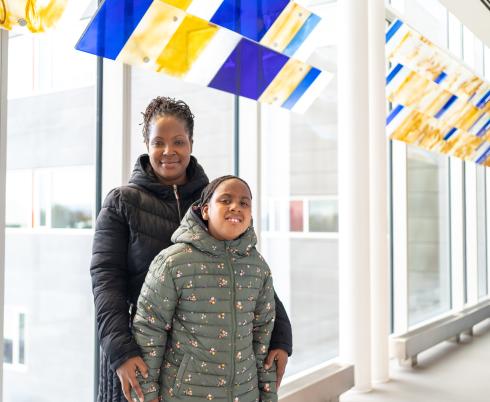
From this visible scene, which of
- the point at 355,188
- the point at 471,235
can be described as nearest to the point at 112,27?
the point at 355,188

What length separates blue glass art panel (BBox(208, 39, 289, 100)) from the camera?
3.21m

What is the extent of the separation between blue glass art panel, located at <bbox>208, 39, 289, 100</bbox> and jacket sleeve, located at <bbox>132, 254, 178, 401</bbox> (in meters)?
1.64

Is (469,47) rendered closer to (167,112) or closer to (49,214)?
(49,214)

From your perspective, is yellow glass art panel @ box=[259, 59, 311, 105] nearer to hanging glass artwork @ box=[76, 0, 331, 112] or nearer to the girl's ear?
hanging glass artwork @ box=[76, 0, 331, 112]

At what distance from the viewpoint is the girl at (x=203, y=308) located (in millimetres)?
1743

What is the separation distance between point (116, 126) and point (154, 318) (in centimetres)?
131

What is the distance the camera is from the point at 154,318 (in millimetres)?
1745

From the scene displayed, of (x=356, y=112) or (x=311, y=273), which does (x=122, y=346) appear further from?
(x=311, y=273)

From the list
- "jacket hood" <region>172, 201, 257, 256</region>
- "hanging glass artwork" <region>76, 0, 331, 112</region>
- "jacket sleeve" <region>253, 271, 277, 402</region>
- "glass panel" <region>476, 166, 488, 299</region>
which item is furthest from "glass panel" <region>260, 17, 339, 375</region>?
"glass panel" <region>476, 166, 488, 299</region>

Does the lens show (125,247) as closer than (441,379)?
Yes

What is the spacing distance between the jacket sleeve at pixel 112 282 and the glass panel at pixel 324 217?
140 inches

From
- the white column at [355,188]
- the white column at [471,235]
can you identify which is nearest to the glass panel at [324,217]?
the white column at [355,188]

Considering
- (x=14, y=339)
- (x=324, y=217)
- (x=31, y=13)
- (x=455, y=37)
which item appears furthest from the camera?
(x=455, y=37)

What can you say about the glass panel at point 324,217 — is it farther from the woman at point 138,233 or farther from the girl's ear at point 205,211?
the girl's ear at point 205,211
